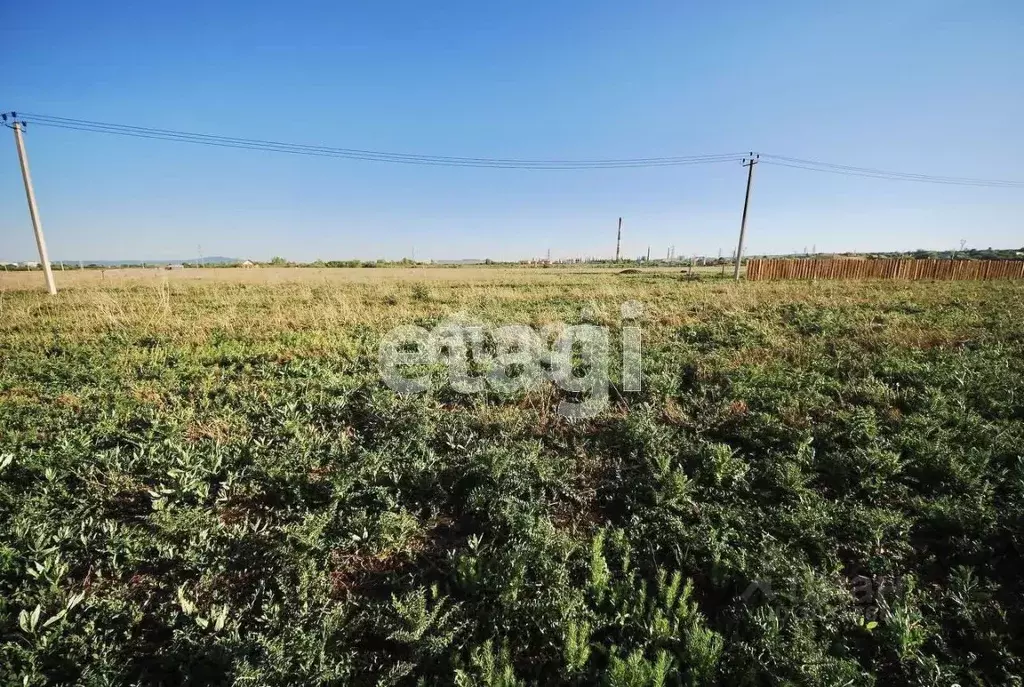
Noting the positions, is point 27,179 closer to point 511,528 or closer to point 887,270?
point 511,528

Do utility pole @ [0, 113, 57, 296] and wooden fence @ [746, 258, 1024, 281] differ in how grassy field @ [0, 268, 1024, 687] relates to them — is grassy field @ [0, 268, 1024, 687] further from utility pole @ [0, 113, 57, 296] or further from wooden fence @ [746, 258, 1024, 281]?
wooden fence @ [746, 258, 1024, 281]

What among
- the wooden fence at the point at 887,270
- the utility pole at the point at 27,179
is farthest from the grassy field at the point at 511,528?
the wooden fence at the point at 887,270

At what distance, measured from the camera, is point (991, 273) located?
85.1 ft

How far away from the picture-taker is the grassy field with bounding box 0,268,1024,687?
2.42 metres

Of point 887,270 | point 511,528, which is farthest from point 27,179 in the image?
point 887,270

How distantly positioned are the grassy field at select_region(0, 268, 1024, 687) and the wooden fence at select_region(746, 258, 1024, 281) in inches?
936

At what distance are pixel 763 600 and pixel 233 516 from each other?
12.7ft

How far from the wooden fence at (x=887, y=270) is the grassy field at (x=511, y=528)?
23.8 meters

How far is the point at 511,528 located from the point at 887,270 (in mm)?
34011

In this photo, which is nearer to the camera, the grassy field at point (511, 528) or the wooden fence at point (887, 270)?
the grassy field at point (511, 528)

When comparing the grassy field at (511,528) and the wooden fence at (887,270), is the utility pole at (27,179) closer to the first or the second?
the grassy field at (511,528)

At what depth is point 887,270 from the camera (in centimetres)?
2727

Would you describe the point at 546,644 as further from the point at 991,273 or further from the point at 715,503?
the point at 991,273

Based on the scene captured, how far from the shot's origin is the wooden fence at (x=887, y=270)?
1023 inches
